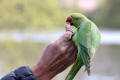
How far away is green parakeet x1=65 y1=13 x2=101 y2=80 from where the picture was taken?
4.08 ft

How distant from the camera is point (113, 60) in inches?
A: 277

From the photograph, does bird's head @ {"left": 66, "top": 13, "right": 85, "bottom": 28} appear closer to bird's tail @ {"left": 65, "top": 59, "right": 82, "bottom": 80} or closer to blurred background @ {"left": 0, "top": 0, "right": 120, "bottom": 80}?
bird's tail @ {"left": 65, "top": 59, "right": 82, "bottom": 80}

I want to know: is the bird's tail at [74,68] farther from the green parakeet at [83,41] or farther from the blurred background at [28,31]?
the blurred background at [28,31]

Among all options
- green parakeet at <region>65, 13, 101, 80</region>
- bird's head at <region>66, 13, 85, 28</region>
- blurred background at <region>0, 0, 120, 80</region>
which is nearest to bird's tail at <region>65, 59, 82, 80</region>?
green parakeet at <region>65, 13, 101, 80</region>

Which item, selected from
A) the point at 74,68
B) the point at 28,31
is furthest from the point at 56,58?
the point at 28,31

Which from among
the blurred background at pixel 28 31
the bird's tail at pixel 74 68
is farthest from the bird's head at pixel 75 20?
the blurred background at pixel 28 31

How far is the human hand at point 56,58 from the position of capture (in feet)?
4.10

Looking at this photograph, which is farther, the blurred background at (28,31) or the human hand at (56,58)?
the blurred background at (28,31)

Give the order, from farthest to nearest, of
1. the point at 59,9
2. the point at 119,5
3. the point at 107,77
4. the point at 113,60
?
the point at 119,5 < the point at 113,60 < the point at 59,9 < the point at 107,77

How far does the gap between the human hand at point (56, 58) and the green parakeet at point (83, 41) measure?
0.02 meters

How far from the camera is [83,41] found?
1.28 metres

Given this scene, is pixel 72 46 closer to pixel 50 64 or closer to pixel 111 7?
pixel 50 64

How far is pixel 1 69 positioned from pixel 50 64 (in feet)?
15.1

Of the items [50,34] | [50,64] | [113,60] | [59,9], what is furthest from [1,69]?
[50,64]
